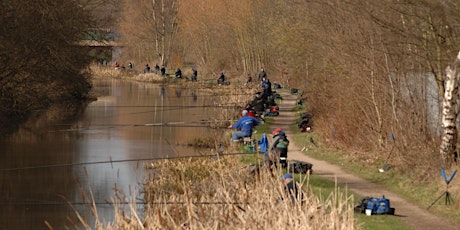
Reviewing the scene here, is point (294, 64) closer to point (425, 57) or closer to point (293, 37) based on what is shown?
point (293, 37)

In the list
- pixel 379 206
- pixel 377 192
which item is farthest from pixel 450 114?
pixel 379 206

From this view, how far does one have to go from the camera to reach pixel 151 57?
307 feet

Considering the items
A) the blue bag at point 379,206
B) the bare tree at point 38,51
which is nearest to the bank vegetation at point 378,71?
the blue bag at point 379,206

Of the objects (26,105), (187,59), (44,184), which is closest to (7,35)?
(26,105)

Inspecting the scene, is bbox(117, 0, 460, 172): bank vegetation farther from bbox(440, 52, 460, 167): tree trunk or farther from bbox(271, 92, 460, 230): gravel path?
bbox(271, 92, 460, 230): gravel path

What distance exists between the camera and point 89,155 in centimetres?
3288

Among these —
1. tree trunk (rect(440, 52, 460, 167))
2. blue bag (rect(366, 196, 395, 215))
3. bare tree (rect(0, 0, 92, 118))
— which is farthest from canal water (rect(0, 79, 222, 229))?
tree trunk (rect(440, 52, 460, 167))

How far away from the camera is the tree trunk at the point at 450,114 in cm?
2208

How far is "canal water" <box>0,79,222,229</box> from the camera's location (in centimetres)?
2314

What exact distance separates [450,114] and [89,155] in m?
14.8

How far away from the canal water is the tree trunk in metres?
6.85

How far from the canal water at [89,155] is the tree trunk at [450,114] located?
22.5ft

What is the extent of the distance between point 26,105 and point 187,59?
47.2 m

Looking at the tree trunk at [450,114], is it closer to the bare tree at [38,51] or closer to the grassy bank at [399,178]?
the grassy bank at [399,178]
